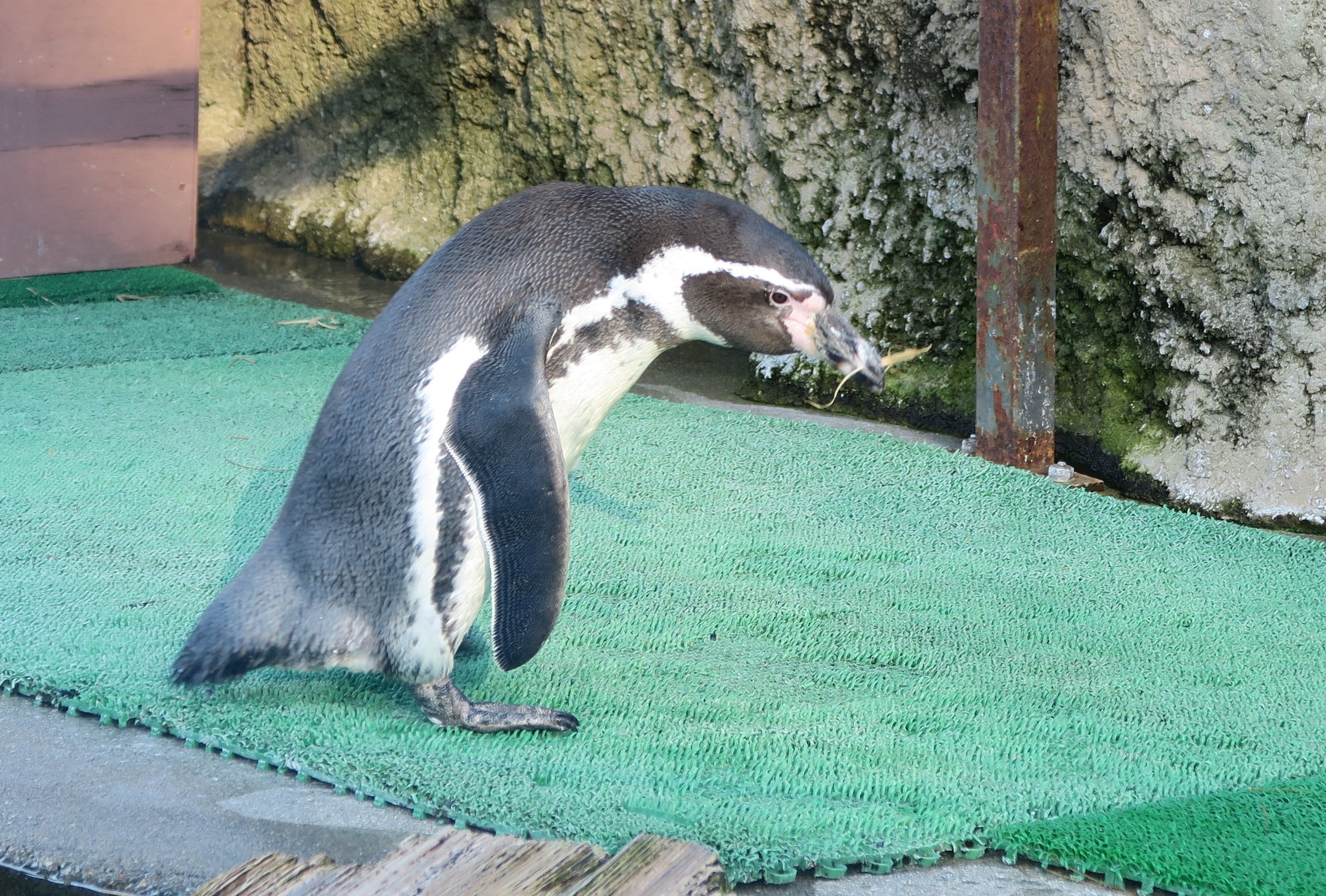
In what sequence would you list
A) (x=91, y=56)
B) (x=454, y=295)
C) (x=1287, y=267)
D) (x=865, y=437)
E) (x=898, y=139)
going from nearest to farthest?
(x=454, y=295)
(x=1287, y=267)
(x=865, y=437)
(x=898, y=139)
(x=91, y=56)

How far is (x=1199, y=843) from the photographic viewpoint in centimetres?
159

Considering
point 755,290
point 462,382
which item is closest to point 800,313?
point 755,290

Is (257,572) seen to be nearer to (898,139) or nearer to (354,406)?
(354,406)

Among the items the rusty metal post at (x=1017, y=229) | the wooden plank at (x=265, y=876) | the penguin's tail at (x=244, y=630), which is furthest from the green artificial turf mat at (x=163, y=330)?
the wooden plank at (x=265, y=876)

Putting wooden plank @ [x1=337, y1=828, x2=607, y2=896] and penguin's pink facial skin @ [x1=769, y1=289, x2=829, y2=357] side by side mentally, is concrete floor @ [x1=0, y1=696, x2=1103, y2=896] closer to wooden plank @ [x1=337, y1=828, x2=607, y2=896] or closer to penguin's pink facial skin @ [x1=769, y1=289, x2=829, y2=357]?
wooden plank @ [x1=337, y1=828, x2=607, y2=896]

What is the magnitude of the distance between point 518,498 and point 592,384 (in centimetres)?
25

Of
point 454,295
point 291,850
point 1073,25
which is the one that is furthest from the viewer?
point 1073,25

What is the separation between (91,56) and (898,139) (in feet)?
8.80

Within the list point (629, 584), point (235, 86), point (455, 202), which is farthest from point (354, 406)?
point (235, 86)

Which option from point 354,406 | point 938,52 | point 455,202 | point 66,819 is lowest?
point 66,819

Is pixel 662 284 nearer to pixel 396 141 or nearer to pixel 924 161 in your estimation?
pixel 924 161

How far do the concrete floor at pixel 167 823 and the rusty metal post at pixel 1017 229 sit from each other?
5.59 ft

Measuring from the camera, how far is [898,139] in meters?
3.68

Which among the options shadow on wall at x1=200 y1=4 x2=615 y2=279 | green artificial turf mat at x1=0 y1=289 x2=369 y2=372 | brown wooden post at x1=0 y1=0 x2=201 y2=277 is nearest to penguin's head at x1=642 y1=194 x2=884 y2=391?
green artificial turf mat at x1=0 y1=289 x2=369 y2=372
